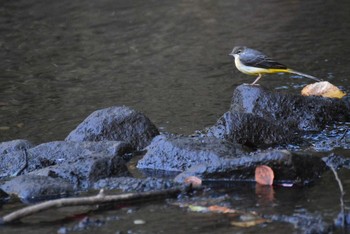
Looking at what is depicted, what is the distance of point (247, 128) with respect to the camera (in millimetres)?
8867

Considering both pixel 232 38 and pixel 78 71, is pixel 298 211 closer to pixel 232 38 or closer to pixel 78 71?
pixel 78 71

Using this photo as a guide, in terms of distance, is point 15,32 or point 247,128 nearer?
point 247,128

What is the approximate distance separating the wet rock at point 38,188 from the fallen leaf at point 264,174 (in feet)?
6.06

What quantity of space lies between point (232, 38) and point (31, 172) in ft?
24.5

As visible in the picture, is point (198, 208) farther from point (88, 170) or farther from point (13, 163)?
point (13, 163)

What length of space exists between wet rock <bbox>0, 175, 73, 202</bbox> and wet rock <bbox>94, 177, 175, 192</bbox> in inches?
13.8

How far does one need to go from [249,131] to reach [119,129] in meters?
1.57

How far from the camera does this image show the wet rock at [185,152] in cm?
798

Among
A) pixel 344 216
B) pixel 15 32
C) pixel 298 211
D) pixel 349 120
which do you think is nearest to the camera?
pixel 344 216

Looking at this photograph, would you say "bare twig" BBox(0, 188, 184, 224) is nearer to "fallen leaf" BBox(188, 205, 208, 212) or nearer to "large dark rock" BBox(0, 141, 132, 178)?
"fallen leaf" BBox(188, 205, 208, 212)

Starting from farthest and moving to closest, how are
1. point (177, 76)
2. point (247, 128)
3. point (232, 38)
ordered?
1. point (232, 38)
2. point (177, 76)
3. point (247, 128)

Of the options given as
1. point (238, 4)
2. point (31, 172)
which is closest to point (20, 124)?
point (31, 172)

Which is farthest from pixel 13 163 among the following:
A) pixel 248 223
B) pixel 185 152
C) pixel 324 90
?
pixel 324 90

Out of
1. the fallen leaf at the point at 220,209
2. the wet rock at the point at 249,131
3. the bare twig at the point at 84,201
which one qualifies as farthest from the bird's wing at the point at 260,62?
the fallen leaf at the point at 220,209
